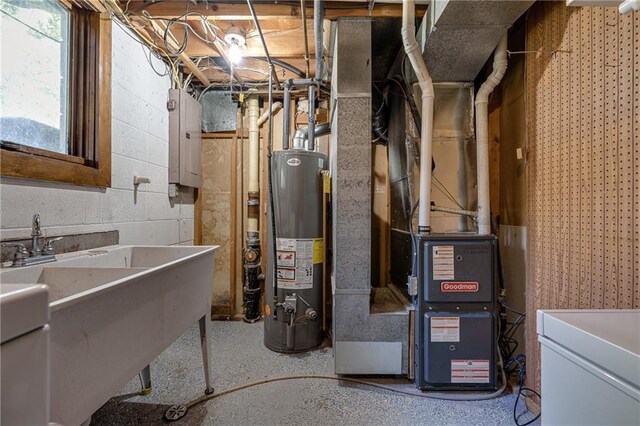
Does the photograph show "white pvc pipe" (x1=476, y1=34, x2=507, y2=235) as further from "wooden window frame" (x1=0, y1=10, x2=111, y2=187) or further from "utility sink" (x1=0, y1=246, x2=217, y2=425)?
"wooden window frame" (x1=0, y1=10, x2=111, y2=187)

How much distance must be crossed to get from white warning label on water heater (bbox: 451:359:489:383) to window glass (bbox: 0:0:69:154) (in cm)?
265

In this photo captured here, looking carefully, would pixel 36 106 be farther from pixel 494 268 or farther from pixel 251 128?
pixel 494 268

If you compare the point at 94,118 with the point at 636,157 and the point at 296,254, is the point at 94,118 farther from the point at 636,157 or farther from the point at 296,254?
the point at 636,157

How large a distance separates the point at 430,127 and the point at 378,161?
1016mm

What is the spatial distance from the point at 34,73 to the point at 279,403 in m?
2.19

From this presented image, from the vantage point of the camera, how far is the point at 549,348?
2.66ft

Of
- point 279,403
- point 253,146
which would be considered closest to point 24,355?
point 279,403

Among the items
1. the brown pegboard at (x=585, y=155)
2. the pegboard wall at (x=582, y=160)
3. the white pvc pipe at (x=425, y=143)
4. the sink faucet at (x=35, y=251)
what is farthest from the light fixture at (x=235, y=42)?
the brown pegboard at (x=585, y=155)

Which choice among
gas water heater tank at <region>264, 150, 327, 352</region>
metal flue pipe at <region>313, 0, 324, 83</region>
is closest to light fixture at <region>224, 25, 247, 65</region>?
metal flue pipe at <region>313, 0, 324, 83</region>

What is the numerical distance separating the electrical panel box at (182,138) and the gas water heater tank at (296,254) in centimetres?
93

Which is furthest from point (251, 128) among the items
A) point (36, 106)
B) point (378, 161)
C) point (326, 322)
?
point (326, 322)

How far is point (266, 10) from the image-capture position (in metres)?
1.87

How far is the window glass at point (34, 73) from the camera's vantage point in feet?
4.11

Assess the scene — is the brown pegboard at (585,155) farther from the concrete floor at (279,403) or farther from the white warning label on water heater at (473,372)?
the concrete floor at (279,403)
